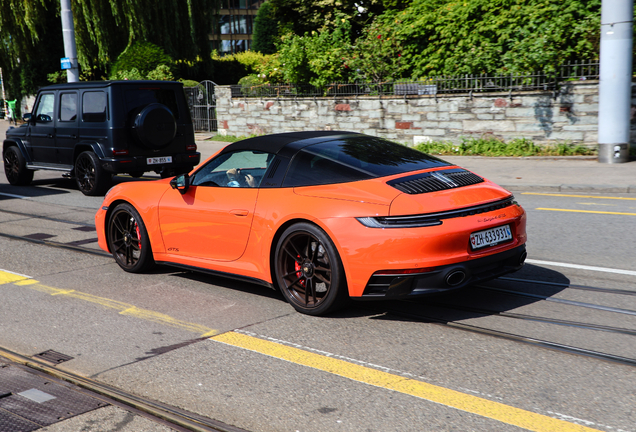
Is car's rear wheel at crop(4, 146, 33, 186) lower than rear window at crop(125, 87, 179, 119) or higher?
lower

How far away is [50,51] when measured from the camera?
34156mm

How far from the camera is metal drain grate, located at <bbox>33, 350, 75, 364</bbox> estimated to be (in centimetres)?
428

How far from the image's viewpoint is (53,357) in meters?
4.35

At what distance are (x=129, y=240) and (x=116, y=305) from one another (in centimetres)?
125

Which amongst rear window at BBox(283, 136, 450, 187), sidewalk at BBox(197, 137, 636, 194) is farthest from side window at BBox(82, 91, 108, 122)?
rear window at BBox(283, 136, 450, 187)

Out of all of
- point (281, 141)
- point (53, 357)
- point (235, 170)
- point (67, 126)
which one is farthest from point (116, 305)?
point (67, 126)

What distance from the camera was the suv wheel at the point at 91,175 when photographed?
12.3m

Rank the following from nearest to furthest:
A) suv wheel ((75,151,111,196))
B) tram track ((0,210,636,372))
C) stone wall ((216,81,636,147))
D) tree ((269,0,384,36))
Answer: tram track ((0,210,636,372)), suv wheel ((75,151,111,196)), stone wall ((216,81,636,147)), tree ((269,0,384,36))

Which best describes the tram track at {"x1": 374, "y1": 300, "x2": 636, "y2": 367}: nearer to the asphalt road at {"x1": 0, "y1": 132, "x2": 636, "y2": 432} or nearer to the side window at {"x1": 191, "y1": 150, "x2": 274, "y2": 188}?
the asphalt road at {"x1": 0, "y1": 132, "x2": 636, "y2": 432}

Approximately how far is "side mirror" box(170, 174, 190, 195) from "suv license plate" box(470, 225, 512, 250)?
105 inches

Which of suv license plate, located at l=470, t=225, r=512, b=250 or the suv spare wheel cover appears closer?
suv license plate, located at l=470, t=225, r=512, b=250

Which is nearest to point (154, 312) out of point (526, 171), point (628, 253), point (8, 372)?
point (8, 372)

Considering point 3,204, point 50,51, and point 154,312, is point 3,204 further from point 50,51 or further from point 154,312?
point 50,51

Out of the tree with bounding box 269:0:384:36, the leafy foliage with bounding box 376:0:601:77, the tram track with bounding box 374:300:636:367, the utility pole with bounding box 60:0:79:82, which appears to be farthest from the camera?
the tree with bounding box 269:0:384:36
